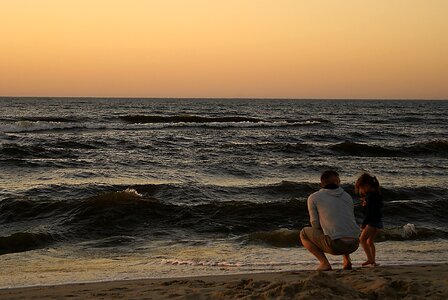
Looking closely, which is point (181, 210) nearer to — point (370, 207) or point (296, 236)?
point (296, 236)

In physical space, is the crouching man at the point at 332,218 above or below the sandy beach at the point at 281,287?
above

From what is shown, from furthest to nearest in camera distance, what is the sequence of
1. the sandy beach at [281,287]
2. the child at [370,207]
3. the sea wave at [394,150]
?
the sea wave at [394,150], the child at [370,207], the sandy beach at [281,287]

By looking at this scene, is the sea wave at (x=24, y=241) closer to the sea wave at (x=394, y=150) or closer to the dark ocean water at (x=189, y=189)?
the dark ocean water at (x=189, y=189)

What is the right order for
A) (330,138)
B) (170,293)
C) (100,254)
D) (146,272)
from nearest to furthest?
(170,293)
(146,272)
(100,254)
(330,138)

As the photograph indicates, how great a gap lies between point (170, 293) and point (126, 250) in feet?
11.0

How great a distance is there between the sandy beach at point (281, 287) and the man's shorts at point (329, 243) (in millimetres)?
257

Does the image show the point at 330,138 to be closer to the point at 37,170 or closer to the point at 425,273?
the point at 37,170

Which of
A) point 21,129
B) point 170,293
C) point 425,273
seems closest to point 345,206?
point 425,273

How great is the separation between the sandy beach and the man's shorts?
0.26 metres

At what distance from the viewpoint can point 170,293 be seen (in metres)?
6.10

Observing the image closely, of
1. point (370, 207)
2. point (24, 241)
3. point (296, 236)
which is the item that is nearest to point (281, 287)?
point (370, 207)

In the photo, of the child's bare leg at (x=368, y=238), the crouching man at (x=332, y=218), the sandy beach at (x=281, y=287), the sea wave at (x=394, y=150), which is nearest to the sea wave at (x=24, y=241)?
the sandy beach at (x=281, y=287)

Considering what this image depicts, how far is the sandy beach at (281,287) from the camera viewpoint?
5582 mm

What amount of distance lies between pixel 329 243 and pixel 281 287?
127 centimetres
